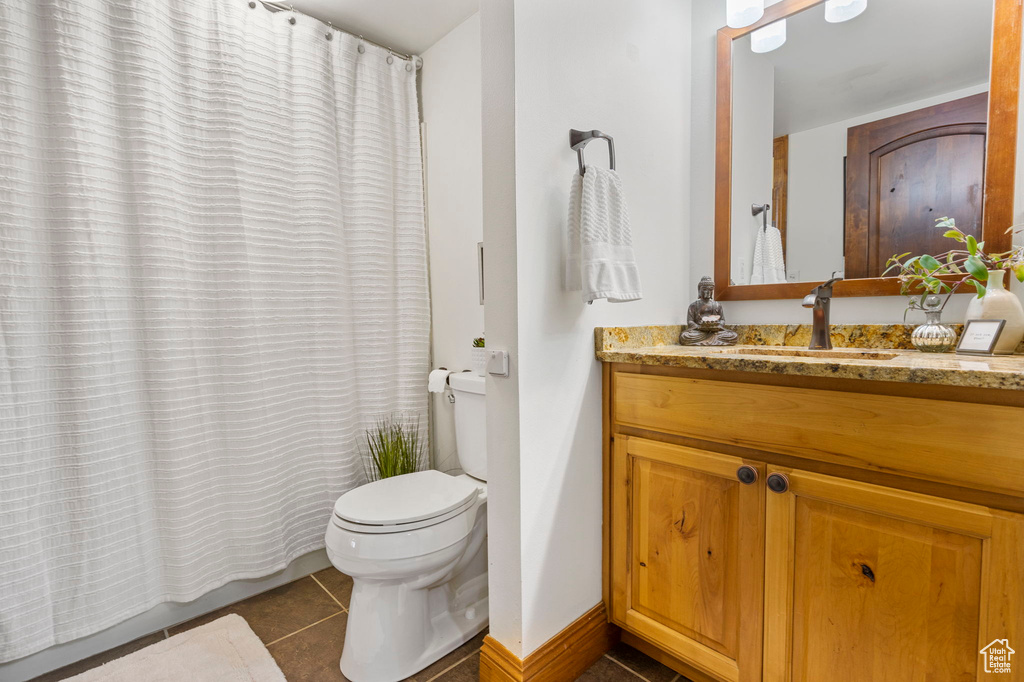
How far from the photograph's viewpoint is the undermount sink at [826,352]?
1.22 m

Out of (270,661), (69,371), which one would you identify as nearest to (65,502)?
(69,371)

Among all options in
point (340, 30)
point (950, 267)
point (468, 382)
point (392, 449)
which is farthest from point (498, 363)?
point (340, 30)

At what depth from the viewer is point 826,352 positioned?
130 centimetres

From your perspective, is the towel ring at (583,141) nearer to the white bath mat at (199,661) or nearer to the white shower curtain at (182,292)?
the white shower curtain at (182,292)

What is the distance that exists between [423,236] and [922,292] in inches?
70.2

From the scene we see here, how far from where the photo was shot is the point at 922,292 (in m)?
1.28

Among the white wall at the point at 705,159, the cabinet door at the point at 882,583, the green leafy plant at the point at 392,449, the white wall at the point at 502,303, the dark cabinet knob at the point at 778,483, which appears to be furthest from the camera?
the green leafy plant at the point at 392,449

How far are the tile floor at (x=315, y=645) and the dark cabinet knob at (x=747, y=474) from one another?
25.4 inches

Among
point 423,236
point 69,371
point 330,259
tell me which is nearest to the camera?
point 69,371

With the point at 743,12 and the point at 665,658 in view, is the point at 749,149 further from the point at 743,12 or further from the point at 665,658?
the point at 665,658

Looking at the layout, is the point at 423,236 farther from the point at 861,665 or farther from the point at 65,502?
the point at 861,665

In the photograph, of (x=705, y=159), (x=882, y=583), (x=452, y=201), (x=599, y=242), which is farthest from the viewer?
(x=452, y=201)

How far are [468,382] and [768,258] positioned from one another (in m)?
1.14

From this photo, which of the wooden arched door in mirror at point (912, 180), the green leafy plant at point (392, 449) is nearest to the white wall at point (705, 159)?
the wooden arched door in mirror at point (912, 180)
